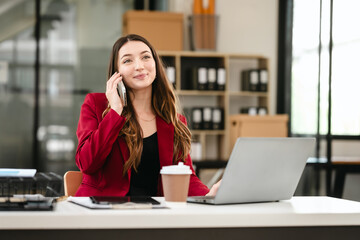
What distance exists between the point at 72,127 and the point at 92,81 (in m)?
0.55

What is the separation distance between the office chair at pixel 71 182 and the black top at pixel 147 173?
21 centimetres

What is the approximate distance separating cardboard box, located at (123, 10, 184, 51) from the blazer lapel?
10.6ft

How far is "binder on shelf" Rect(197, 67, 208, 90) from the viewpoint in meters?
5.56

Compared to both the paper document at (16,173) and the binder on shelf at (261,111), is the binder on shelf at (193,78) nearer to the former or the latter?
the binder on shelf at (261,111)

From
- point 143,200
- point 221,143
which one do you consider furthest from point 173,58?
point 143,200

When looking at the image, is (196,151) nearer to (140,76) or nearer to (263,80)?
(263,80)

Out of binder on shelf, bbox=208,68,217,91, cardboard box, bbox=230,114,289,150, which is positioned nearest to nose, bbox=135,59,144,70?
cardboard box, bbox=230,114,289,150

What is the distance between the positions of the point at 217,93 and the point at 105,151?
3610mm

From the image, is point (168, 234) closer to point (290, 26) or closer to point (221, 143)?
point (221, 143)

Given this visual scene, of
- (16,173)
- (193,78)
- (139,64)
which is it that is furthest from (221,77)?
(16,173)

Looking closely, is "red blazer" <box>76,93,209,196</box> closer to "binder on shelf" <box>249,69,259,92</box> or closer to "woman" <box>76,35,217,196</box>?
"woman" <box>76,35,217,196</box>

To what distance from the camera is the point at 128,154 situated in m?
2.21

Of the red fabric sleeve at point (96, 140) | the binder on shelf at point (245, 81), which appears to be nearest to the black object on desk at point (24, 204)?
the red fabric sleeve at point (96, 140)

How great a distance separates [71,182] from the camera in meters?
2.21
